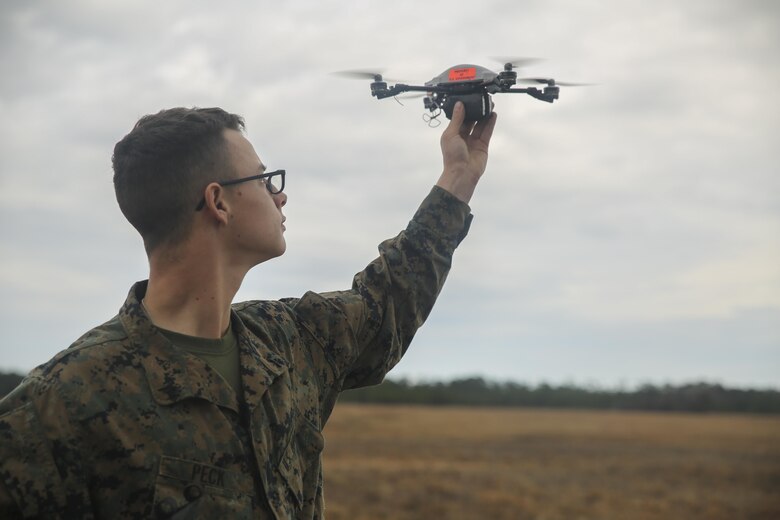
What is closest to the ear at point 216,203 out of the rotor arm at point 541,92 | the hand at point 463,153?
the hand at point 463,153

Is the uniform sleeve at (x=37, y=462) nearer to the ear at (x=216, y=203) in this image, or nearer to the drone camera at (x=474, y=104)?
the ear at (x=216, y=203)

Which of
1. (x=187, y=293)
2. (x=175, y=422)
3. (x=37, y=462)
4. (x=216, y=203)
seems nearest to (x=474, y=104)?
(x=216, y=203)

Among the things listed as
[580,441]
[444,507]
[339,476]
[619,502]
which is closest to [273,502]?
[444,507]

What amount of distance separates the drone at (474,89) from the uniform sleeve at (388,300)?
1.39 feet

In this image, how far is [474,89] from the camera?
13.8 feet

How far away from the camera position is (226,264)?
3.56 metres

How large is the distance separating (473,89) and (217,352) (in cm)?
172

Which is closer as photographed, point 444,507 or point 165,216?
point 165,216

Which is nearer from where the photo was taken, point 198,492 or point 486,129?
point 198,492

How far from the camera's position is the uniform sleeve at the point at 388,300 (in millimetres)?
3852

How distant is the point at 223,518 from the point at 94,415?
21.3 inches

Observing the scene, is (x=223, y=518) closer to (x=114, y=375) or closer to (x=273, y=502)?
(x=273, y=502)

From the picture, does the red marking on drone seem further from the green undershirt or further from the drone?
the green undershirt

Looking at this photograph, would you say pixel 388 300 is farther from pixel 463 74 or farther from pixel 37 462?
pixel 37 462
